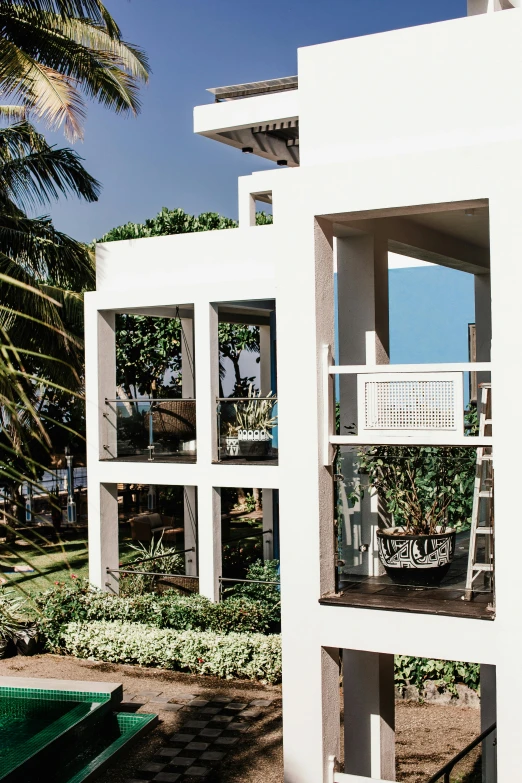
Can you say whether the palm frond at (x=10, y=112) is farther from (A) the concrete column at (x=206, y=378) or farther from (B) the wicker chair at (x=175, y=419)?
(A) the concrete column at (x=206, y=378)

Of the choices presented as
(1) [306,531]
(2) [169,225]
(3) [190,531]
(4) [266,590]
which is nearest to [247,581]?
(4) [266,590]

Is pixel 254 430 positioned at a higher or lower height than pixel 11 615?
higher

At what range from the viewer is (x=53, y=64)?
15172mm

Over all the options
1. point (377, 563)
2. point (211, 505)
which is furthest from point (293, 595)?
point (211, 505)

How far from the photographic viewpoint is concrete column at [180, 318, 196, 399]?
18.2 m

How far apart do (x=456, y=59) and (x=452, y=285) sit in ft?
29.4

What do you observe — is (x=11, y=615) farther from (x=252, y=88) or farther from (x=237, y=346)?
(x=237, y=346)

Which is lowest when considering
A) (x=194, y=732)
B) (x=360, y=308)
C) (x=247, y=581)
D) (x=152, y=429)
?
(x=194, y=732)

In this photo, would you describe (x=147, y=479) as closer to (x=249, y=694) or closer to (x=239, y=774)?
(x=249, y=694)

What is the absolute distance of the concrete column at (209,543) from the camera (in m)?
14.5

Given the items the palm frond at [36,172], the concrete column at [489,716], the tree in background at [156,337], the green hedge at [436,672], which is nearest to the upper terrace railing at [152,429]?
the palm frond at [36,172]

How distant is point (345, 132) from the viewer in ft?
23.2

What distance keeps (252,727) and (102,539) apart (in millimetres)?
4967

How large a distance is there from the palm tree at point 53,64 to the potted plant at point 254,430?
507cm
